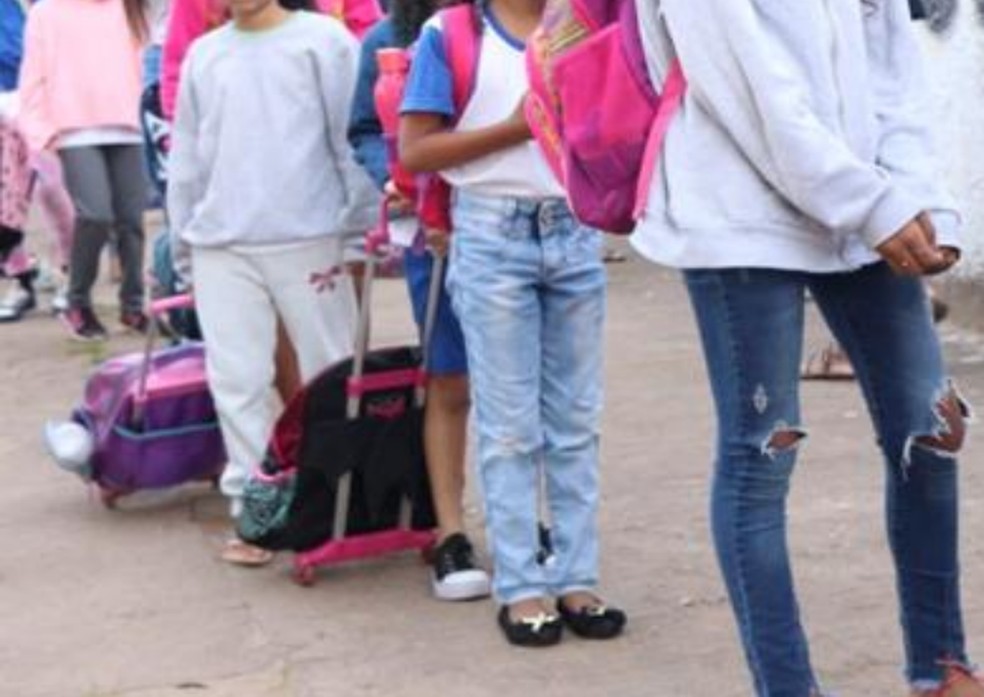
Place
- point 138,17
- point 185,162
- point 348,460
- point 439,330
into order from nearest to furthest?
point 439,330
point 348,460
point 185,162
point 138,17

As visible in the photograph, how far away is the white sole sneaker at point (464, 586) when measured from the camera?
5.20m

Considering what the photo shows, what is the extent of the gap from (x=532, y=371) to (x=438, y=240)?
1.39 feet

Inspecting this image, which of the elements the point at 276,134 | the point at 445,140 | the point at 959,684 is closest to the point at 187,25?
the point at 276,134

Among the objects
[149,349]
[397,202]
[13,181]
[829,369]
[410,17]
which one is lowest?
[829,369]

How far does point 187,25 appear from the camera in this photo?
632cm

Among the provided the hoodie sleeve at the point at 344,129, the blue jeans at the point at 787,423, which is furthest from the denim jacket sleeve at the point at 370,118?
the blue jeans at the point at 787,423

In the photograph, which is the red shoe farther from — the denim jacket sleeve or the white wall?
the white wall

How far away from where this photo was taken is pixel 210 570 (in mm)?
5648

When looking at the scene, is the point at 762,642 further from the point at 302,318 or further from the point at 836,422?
the point at 836,422

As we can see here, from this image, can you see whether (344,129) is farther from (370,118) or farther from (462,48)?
(462,48)

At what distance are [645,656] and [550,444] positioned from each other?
55 cm

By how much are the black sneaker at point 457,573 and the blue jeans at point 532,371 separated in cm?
27

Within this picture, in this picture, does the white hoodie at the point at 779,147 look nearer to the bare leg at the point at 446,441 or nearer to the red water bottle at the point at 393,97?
the red water bottle at the point at 393,97

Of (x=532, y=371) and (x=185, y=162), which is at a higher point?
(x=185, y=162)
